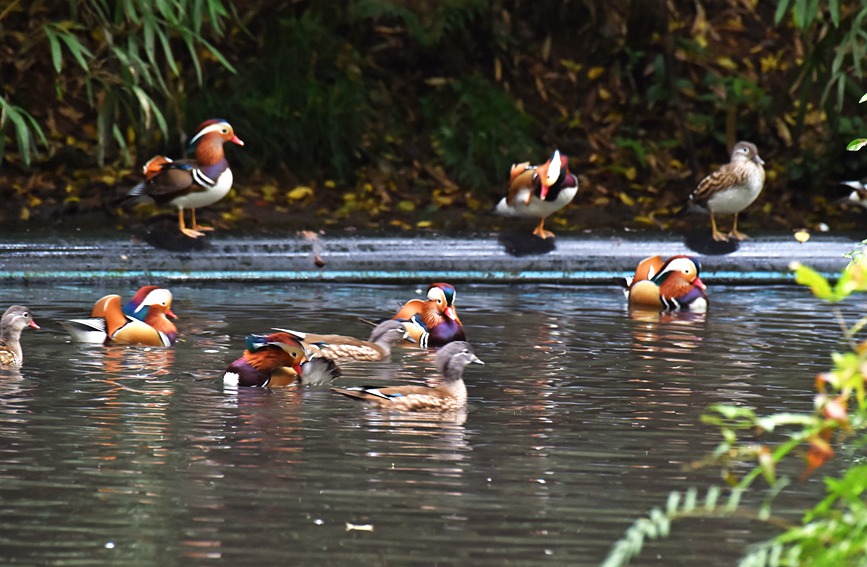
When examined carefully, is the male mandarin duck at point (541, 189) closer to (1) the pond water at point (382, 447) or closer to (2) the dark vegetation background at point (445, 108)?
(2) the dark vegetation background at point (445, 108)

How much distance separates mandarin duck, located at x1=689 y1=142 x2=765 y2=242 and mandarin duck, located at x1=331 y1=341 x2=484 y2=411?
18.9ft

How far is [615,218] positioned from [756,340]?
5.44m

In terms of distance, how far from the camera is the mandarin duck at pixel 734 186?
41.3 feet

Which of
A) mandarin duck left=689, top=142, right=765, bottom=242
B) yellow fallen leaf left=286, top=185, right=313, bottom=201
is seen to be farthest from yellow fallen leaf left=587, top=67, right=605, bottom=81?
mandarin duck left=689, top=142, right=765, bottom=242

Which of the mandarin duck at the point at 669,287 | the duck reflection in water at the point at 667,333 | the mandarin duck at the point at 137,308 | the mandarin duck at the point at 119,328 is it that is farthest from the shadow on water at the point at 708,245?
the mandarin duck at the point at 119,328

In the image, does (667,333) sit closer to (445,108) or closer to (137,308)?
(137,308)

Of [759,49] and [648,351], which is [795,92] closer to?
[759,49]

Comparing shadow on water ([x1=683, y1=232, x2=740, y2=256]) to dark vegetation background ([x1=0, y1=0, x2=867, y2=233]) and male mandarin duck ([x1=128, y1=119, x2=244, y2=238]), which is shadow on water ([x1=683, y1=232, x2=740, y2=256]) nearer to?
dark vegetation background ([x1=0, y1=0, x2=867, y2=233])

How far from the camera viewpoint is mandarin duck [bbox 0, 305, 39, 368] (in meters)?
7.91

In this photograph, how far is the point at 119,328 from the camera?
8828mm

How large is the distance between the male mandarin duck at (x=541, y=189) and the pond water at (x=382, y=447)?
2296mm

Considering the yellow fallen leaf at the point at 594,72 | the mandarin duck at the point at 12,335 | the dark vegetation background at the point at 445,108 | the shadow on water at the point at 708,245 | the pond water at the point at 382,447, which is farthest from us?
the yellow fallen leaf at the point at 594,72

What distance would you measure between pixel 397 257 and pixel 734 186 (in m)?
2.64

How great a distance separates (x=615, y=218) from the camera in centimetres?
1465
